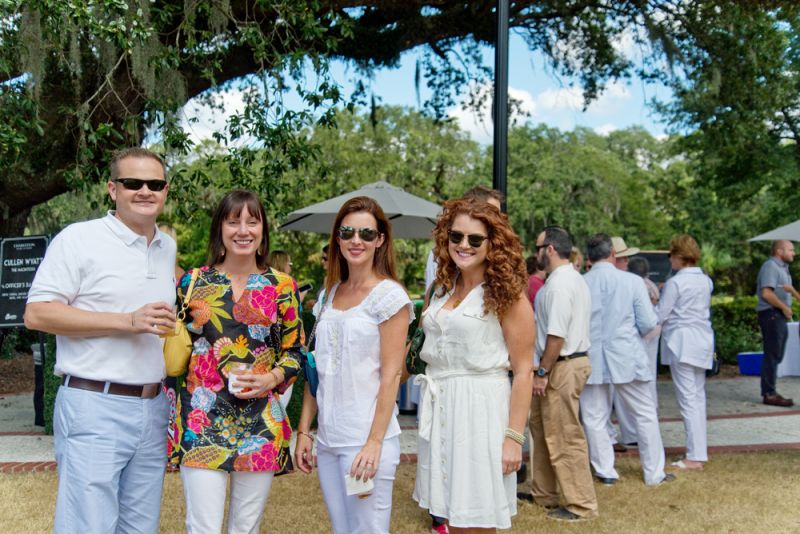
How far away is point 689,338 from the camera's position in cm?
662

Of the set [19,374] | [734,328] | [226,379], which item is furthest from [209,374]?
[734,328]

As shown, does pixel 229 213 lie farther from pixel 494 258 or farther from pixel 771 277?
A: pixel 771 277

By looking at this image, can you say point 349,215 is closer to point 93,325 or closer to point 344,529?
point 93,325

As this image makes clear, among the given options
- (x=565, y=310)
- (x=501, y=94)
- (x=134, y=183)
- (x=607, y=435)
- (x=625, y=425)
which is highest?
(x=501, y=94)

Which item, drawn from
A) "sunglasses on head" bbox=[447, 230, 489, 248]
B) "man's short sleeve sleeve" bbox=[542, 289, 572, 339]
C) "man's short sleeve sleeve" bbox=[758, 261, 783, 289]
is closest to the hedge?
"man's short sleeve sleeve" bbox=[758, 261, 783, 289]

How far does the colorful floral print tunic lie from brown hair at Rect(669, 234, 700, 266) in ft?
15.4

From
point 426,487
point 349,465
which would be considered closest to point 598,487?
point 426,487

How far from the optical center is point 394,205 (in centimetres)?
927

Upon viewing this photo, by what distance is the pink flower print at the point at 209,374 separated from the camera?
2893mm

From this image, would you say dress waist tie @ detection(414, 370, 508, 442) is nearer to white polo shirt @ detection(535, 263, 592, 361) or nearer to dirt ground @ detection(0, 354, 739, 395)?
white polo shirt @ detection(535, 263, 592, 361)

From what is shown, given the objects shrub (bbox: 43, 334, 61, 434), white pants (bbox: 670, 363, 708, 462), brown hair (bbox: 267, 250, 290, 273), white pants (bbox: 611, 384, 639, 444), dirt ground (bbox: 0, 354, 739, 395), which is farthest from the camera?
dirt ground (bbox: 0, 354, 739, 395)

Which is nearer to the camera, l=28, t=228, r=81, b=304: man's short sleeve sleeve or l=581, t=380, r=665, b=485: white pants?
l=28, t=228, r=81, b=304: man's short sleeve sleeve

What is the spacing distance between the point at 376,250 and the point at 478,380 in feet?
2.28

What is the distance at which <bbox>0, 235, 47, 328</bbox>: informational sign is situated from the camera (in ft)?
28.9
